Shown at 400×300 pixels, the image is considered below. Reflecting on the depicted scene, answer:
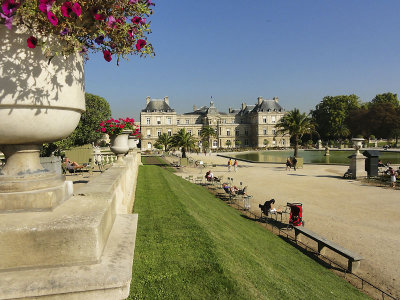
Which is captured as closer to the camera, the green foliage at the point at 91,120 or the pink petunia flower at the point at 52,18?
the pink petunia flower at the point at 52,18

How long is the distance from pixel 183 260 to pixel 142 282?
779 mm

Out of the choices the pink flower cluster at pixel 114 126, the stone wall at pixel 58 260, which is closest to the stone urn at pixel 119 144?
the pink flower cluster at pixel 114 126

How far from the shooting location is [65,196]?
6.47 feet

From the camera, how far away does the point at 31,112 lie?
157 centimetres

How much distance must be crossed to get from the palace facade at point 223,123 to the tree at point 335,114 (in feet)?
34.2

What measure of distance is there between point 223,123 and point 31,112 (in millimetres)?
80685

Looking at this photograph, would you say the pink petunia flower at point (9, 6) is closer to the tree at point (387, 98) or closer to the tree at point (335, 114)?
the tree at point (335, 114)

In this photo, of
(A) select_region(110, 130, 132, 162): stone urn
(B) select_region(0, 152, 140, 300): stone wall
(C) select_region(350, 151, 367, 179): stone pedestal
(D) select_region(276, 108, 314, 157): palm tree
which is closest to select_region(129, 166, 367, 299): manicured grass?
(B) select_region(0, 152, 140, 300): stone wall

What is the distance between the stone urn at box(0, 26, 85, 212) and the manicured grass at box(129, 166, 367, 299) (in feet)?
5.10

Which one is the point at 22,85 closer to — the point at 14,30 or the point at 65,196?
the point at 14,30

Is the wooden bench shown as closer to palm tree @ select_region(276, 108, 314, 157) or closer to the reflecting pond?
palm tree @ select_region(276, 108, 314, 157)

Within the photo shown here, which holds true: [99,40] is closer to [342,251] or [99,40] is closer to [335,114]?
[342,251]

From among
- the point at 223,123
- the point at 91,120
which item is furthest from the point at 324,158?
the point at 223,123

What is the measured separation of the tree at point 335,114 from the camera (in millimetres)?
67250
